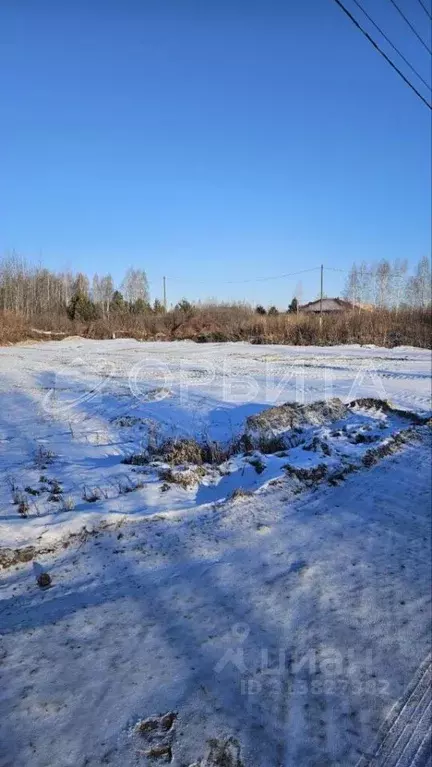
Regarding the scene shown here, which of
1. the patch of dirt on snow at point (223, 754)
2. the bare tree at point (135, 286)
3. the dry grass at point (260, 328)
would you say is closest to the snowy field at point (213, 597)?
the patch of dirt on snow at point (223, 754)

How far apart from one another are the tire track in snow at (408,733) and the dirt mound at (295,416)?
443cm

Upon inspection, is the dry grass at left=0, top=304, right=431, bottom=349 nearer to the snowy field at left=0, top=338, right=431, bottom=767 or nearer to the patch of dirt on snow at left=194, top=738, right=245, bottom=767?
the snowy field at left=0, top=338, right=431, bottom=767

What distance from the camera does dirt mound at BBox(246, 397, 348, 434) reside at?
6922mm

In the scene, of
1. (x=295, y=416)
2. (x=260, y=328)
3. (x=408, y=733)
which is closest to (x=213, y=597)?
(x=408, y=733)

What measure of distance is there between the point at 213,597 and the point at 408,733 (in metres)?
1.25

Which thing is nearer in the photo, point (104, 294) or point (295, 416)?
point (295, 416)

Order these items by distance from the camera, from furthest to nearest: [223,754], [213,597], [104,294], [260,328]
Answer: [104,294] < [260,328] < [213,597] < [223,754]

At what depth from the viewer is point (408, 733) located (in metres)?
2.14

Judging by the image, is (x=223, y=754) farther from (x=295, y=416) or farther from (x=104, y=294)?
(x=104, y=294)

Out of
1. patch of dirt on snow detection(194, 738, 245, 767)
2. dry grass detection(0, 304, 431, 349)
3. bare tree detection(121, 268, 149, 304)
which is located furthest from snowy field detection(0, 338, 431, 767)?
bare tree detection(121, 268, 149, 304)

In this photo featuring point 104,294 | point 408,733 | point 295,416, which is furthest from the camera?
point 104,294

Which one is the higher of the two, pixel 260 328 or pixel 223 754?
pixel 260 328

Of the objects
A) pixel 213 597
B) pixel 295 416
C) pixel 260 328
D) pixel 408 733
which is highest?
pixel 260 328

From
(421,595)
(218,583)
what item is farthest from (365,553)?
(218,583)
